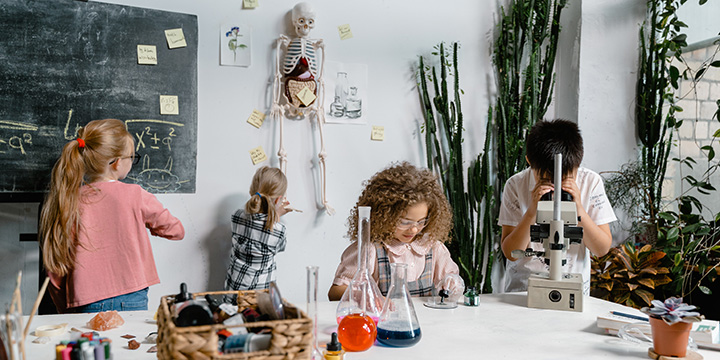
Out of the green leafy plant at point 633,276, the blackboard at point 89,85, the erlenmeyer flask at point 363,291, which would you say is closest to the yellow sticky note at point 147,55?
the blackboard at point 89,85

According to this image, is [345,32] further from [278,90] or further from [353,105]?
[278,90]

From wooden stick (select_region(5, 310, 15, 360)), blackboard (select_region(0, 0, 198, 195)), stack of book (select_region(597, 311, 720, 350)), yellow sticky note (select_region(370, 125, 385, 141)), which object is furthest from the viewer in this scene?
yellow sticky note (select_region(370, 125, 385, 141))

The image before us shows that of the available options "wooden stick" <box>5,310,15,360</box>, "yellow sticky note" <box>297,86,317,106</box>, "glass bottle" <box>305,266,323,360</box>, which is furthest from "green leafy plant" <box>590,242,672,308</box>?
"wooden stick" <box>5,310,15,360</box>

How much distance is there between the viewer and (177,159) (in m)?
2.98

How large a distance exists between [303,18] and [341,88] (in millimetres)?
469

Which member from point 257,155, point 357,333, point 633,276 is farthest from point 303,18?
point 633,276

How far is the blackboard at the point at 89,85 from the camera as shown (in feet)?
8.66

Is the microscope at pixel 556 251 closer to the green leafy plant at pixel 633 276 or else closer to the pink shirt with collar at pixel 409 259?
the pink shirt with collar at pixel 409 259

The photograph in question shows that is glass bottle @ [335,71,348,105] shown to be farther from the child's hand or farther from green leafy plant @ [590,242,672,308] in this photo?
green leafy plant @ [590,242,672,308]

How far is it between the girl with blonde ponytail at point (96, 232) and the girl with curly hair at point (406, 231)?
91cm

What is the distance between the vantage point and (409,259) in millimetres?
2035

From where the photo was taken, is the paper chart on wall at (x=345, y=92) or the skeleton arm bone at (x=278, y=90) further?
the paper chart on wall at (x=345, y=92)

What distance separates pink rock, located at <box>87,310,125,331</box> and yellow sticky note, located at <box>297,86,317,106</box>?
185cm

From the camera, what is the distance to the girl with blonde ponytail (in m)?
2.17
